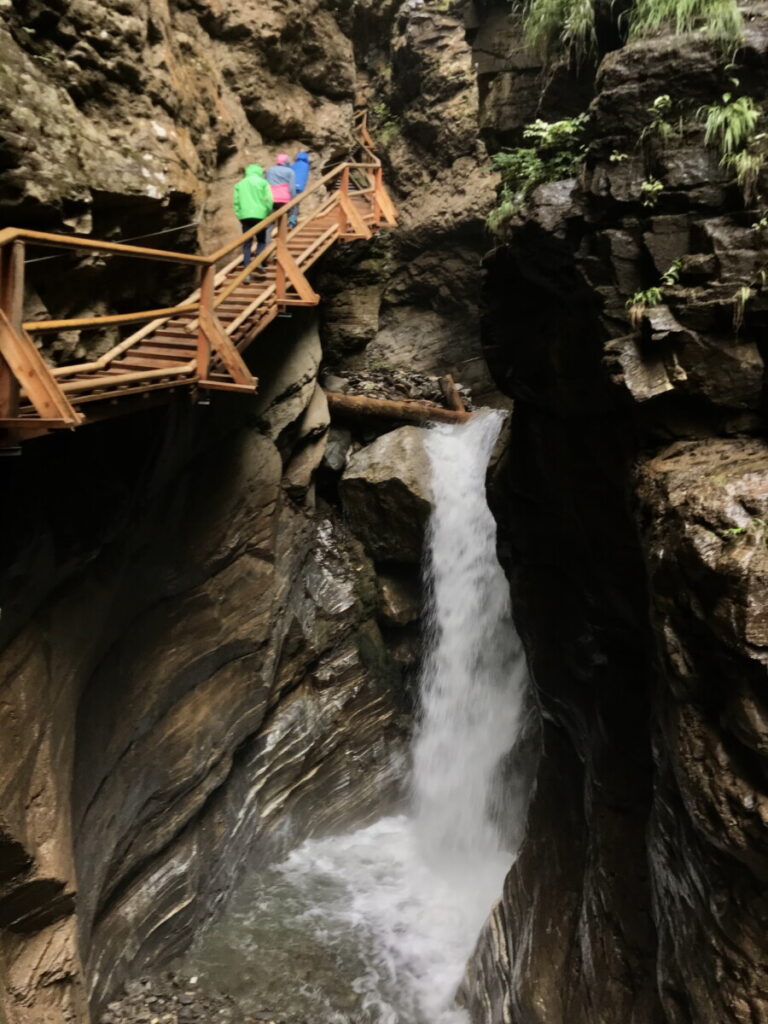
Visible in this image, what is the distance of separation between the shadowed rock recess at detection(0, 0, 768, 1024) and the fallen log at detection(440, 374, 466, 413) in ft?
14.2

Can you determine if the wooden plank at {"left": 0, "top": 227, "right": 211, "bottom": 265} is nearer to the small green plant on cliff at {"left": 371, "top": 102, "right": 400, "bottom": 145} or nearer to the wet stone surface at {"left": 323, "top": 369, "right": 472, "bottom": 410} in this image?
the wet stone surface at {"left": 323, "top": 369, "right": 472, "bottom": 410}

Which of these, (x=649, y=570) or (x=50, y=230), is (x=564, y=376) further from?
(x=50, y=230)

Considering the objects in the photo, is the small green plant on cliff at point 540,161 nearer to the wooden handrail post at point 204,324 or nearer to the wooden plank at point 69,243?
the wooden handrail post at point 204,324

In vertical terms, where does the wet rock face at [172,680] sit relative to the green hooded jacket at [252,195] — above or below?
below

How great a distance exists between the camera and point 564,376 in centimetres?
707

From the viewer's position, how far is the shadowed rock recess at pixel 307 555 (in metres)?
4.75

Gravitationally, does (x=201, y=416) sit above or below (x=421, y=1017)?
above

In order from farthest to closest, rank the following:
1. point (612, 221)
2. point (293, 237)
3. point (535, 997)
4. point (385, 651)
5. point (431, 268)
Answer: point (431, 268)
point (385, 651)
point (293, 237)
point (535, 997)
point (612, 221)

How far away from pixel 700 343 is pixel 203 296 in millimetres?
4175

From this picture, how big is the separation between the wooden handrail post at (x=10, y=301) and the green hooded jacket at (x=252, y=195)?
4926mm

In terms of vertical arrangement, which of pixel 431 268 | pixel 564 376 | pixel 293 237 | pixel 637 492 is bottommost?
pixel 637 492

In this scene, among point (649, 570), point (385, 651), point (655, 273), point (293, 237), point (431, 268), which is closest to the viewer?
point (649, 570)

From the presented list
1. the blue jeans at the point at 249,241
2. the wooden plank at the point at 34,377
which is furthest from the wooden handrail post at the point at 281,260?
the wooden plank at the point at 34,377

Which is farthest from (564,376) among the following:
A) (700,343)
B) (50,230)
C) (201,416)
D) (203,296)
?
(50,230)
